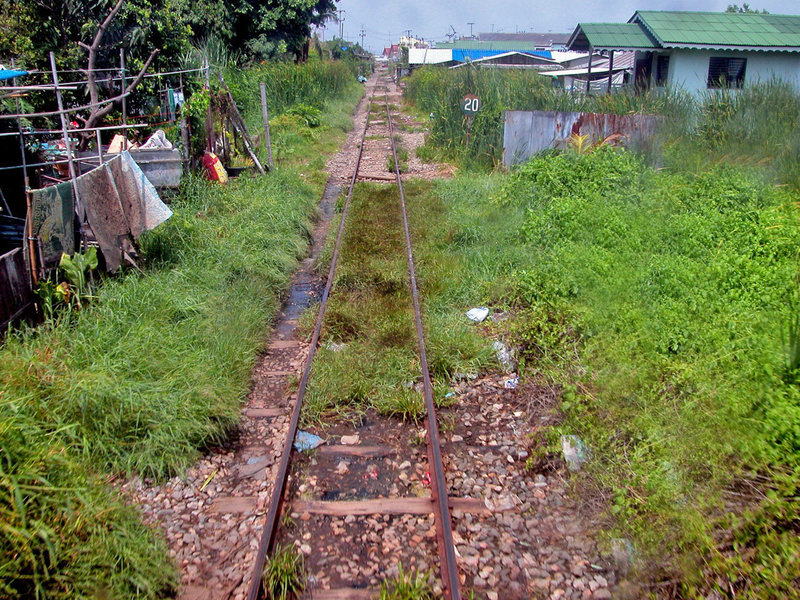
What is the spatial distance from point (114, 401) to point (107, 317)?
142cm

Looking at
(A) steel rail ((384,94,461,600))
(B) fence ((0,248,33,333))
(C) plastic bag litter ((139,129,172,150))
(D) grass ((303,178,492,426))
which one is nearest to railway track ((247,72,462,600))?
(A) steel rail ((384,94,461,600))

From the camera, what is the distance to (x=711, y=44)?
18531 millimetres

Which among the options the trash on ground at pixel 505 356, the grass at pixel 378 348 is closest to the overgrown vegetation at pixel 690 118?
the trash on ground at pixel 505 356

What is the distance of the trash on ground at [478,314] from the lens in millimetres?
7051

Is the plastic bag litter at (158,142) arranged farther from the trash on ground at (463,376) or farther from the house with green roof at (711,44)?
the house with green roof at (711,44)

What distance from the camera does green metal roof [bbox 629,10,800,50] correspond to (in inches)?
735

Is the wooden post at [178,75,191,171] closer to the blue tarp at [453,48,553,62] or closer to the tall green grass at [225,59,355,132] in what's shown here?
the tall green grass at [225,59,355,132]

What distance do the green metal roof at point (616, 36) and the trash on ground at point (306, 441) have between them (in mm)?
18013

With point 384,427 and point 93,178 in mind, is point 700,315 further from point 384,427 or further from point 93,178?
point 93,178

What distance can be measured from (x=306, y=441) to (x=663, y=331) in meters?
3.09

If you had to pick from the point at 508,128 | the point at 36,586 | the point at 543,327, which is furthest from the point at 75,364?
the point at 508,128

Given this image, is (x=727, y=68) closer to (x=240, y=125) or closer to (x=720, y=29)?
(x=720, y=29)

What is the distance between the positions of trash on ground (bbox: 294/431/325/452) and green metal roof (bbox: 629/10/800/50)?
17.9 metres

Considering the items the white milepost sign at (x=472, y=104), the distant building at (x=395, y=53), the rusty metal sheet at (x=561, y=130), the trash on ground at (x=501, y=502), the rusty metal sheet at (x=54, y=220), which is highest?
the distant building at (x=395, y=53)
